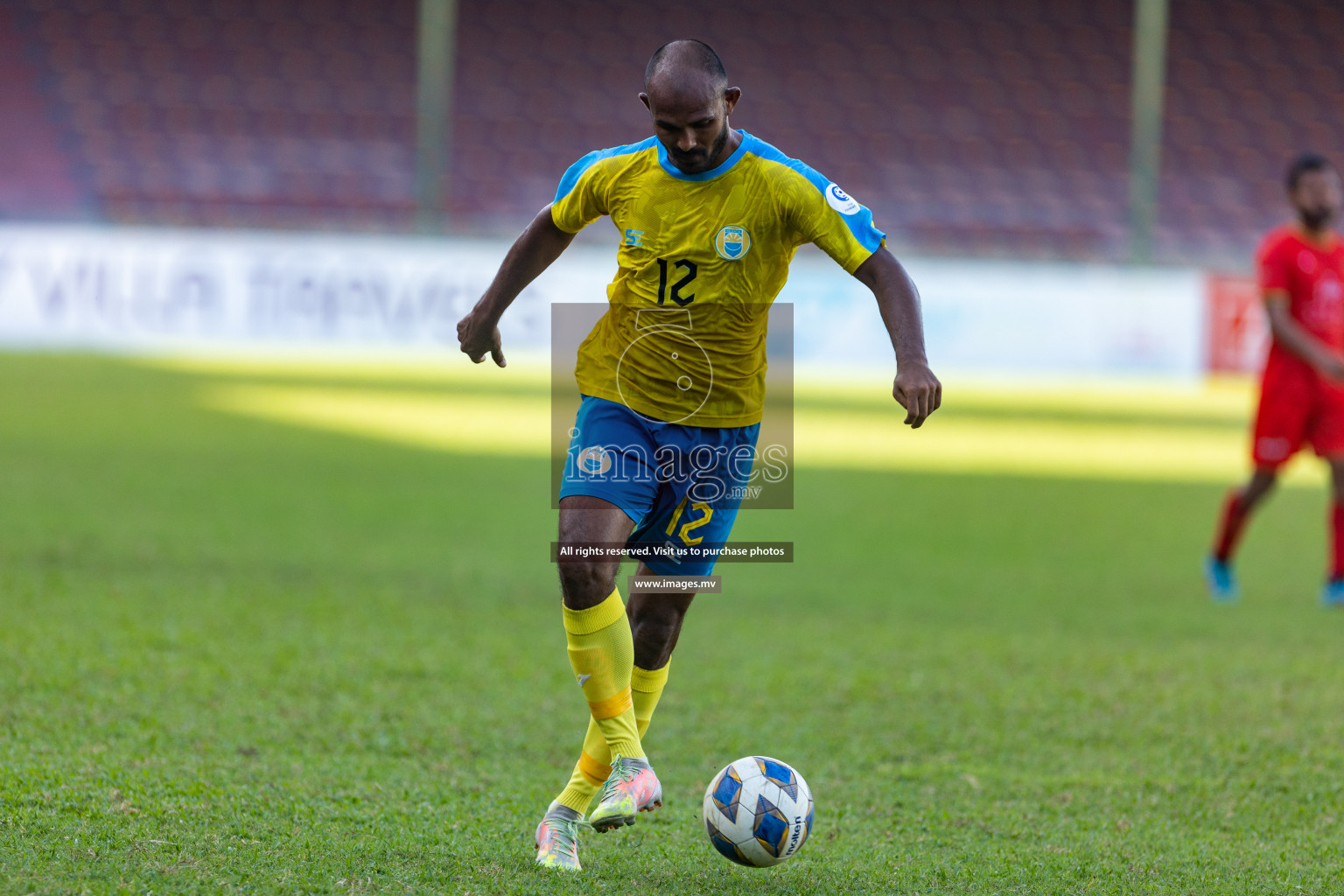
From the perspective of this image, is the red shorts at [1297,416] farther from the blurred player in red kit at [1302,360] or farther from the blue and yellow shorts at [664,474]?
the blue and yellow shorts at [664,474]

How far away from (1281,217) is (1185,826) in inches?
797

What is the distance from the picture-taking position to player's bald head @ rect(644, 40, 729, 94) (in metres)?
3.47

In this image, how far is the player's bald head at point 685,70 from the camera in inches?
137

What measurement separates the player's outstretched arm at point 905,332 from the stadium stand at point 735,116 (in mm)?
18458

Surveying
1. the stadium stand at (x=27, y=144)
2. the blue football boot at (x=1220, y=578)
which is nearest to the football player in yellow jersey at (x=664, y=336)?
the blue football boot at (x=1220, y=578)

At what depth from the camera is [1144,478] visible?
39.6 feet

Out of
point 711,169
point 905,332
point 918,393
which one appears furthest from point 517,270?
point 918,393

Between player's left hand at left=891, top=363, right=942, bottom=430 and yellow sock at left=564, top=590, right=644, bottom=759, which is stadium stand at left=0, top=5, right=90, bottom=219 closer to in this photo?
yellow sock at left=564, top=590, right=644, bottom=759

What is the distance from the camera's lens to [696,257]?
12.2 feet

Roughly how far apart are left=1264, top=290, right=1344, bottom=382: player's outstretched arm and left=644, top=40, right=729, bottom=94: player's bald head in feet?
15.9

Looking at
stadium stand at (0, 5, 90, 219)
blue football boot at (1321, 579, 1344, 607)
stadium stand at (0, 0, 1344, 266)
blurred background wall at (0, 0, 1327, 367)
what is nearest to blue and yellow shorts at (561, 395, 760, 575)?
blue football boot at (1321, 579, 1344, 607)

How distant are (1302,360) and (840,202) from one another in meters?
4.64

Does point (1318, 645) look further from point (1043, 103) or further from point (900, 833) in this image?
point (1043, 103)

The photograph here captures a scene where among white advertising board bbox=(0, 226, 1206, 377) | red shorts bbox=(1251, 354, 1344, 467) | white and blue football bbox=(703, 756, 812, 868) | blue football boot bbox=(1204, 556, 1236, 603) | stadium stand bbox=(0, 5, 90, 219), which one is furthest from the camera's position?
stadium stand bbox=(0, 5, 90, 219)
